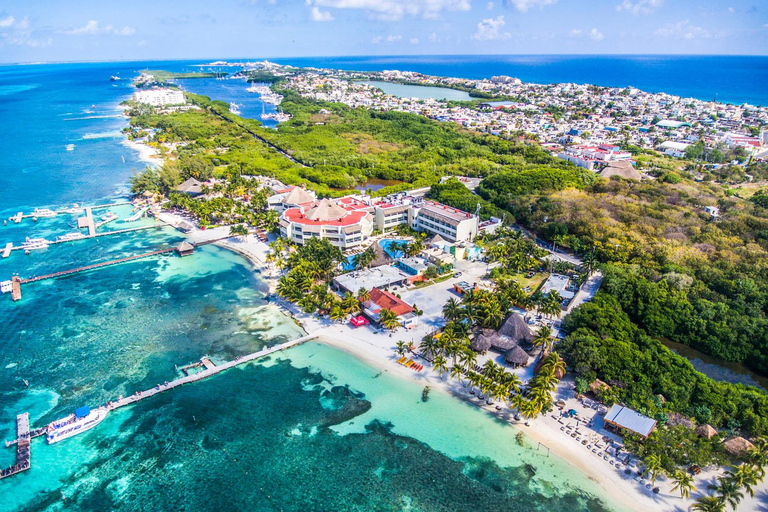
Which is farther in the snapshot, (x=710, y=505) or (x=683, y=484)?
(x=683, y=484)

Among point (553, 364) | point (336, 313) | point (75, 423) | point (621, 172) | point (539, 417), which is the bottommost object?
point (539, 417)

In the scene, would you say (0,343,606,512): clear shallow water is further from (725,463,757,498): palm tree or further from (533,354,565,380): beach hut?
(725,463,757,498): palm tree

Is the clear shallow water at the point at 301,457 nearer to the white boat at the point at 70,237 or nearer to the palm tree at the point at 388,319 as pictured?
the palm tree at the point at 388,319

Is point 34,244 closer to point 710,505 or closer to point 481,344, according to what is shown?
point 481,344

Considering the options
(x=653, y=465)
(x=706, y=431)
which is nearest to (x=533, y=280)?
(x=706, y=431)

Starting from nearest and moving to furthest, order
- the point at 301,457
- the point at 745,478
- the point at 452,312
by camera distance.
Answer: the point at 745,478, the point at 301,457, the point at 452,312

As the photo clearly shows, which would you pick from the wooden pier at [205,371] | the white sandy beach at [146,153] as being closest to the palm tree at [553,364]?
the wooden pier at [205,371]

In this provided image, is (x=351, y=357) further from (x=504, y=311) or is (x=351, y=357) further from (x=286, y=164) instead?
(x=286, y=164)
